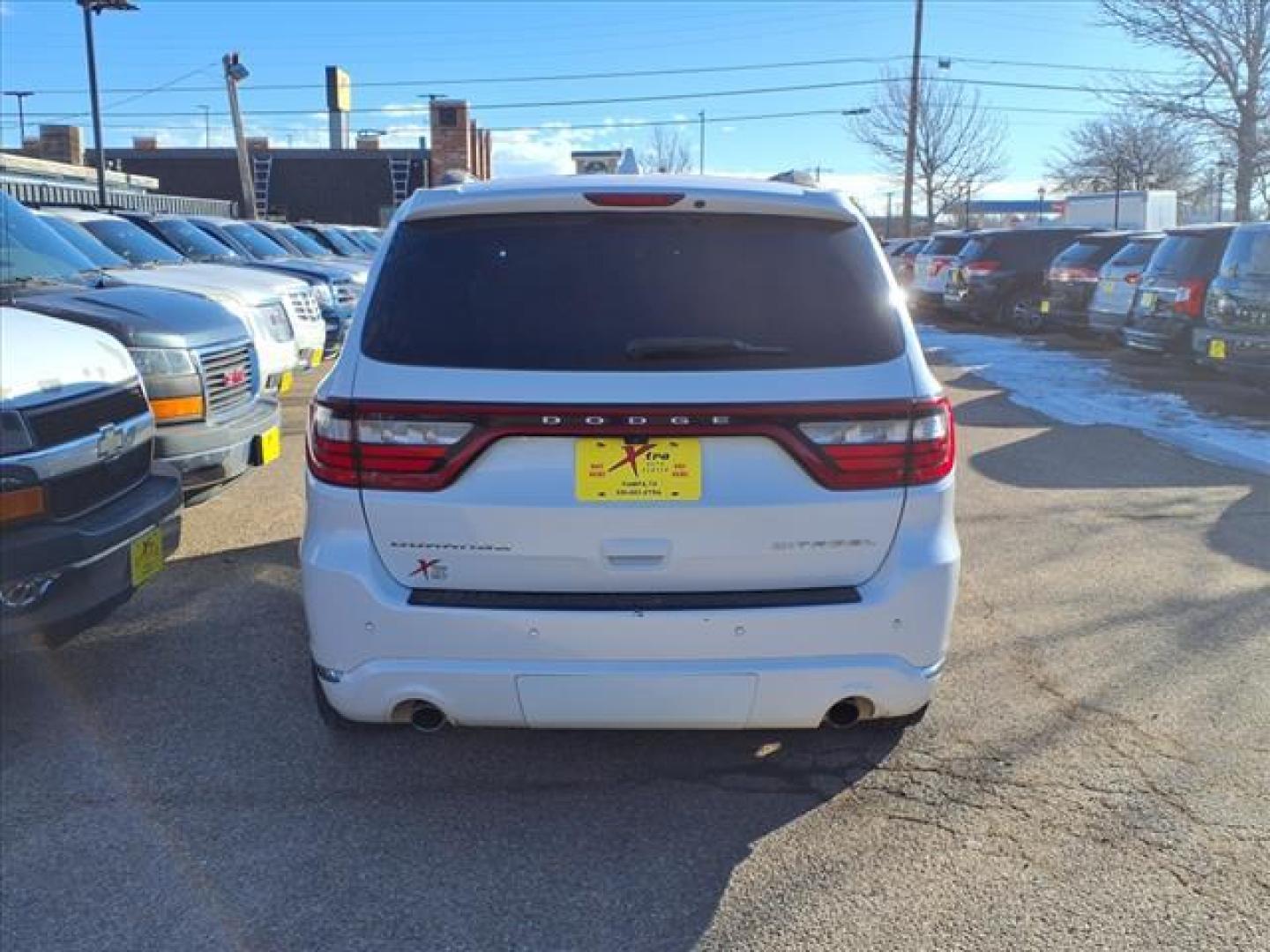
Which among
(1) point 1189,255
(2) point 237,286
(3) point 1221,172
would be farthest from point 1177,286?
(3) point 1221,172

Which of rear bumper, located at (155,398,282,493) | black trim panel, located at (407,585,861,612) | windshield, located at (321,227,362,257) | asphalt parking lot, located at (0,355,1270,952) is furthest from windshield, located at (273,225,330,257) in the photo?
black trim panel, located at (407,585,861,612)

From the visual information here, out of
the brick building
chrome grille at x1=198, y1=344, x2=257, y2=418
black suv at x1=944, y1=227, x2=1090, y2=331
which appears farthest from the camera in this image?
the brick building

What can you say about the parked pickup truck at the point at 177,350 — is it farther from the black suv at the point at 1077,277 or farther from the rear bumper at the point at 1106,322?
the black suv at the point at 1077,277

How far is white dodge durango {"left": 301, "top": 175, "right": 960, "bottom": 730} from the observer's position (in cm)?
290

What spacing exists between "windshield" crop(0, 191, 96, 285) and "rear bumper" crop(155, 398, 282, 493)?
1339 mm

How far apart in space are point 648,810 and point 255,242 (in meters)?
13.1

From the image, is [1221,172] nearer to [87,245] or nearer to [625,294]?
[87,245]

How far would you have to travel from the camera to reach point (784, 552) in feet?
9.70

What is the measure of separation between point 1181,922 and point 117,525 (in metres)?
3.51

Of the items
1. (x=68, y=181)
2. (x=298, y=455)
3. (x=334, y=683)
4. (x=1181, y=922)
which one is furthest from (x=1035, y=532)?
(x=68, y=181)

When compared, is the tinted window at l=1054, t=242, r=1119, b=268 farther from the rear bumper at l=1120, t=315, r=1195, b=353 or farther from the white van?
the white van

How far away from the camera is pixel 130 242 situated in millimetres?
9570

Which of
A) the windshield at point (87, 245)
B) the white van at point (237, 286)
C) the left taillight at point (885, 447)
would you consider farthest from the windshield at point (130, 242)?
the left taillight at point (885, 447)

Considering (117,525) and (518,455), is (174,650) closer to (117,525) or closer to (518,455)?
(117,525)
